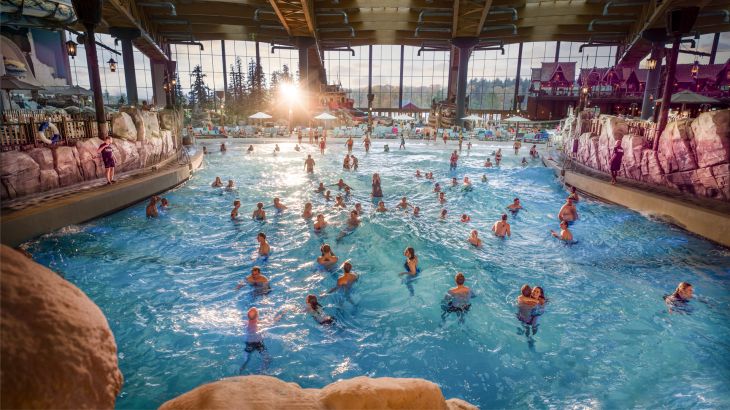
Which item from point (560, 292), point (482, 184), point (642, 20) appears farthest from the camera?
point (642, 20)

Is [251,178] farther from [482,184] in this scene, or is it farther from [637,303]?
[637,303]

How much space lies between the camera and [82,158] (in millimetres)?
10383

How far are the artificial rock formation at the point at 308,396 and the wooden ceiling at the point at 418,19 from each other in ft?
70.2

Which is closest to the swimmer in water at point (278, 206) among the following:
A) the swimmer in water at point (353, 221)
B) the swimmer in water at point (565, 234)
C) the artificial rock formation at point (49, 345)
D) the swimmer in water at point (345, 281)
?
the swimmer in water at point (353, 221)

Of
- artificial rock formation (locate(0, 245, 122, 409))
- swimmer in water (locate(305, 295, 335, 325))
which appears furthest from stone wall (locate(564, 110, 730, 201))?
artificial rock formation (locate(0, 245, 122, 409))

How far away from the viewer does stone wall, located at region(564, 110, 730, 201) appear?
9508 mm

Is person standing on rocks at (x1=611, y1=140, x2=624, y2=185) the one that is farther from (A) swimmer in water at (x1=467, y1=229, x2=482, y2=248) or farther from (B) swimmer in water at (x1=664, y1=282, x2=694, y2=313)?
(B) swimmer in water at (x1=664, y1=282, x2=694, y2=313)

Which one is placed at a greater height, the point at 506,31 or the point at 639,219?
the point at 506,31

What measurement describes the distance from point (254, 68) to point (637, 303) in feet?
150

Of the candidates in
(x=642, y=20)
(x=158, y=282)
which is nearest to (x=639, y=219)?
(x=158, y=282)

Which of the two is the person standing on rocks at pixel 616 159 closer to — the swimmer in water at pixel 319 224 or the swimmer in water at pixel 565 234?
the swimmer in water at pixel 565 234

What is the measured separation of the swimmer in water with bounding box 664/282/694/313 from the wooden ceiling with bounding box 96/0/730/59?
19654 millimetres

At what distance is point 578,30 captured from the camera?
3083 cm

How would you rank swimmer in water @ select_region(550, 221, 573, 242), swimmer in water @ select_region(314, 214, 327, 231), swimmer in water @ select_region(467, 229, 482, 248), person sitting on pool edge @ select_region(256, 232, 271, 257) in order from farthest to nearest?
swimmer in water @ select_region(314, 214, 327, 231)
swimmer in water @ select_region(550, 221, 573, 242)
swimmer in water @ select_region(467, 229, 482, 248)
person sitting on pool edge @ select_region(256, 232, 271, 257)
